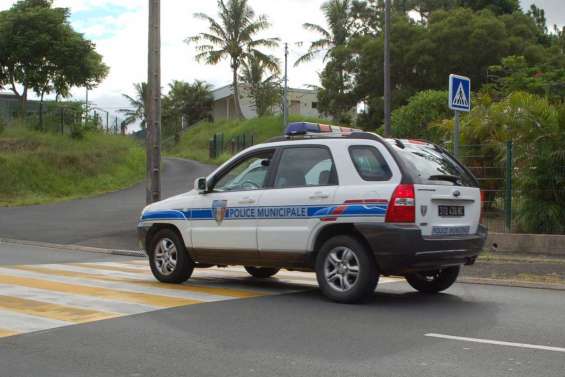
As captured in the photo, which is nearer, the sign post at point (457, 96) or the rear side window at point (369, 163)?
the rear side window at point (369, 163)

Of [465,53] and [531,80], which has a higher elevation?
[465,53]

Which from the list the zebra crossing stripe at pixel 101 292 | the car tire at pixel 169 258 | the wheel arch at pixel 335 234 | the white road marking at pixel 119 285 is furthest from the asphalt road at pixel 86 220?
the wheel arch at pixel 335 234

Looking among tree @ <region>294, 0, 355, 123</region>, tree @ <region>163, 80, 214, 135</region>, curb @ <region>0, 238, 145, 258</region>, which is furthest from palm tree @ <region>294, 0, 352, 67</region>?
curb @ <region>0, 238, 145, 258</region>

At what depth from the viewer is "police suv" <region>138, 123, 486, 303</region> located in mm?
7871

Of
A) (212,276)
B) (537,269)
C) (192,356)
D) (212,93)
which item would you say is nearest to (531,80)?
(537,269)

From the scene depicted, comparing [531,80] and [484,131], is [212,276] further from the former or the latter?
[531,80]

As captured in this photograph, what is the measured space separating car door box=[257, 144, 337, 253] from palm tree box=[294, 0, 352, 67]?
4447 centimetres

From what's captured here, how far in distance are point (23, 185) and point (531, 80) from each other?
21.0 metres

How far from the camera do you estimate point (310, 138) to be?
8891 millimetres

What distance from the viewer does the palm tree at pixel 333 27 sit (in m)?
53.1

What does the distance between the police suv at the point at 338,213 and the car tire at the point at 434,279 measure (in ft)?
0.04

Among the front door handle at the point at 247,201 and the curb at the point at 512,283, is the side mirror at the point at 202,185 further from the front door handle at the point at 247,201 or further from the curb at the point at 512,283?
the curb at the point at 512,283

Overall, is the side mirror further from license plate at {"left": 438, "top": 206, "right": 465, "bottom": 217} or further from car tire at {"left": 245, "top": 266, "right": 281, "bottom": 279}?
license plate at {"left": 438, "top": 206, "right": 465, "bottom": 217}

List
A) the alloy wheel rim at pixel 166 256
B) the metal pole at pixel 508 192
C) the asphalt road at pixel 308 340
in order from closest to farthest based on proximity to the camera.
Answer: the asphalt road at pixel 308 340 → the alloy wheel rim at pixel 166 256 → the metal pole at pixel 508 192
